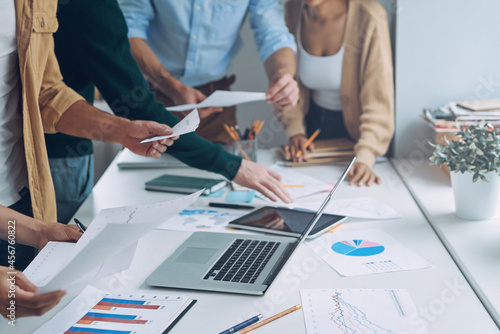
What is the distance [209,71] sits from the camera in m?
2.07

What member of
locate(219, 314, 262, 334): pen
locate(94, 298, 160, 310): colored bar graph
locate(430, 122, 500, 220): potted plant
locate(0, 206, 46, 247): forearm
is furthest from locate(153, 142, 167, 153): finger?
locate(430, 122, 500, 220): potted plant

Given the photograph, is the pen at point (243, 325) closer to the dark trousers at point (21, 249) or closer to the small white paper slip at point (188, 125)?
the small white paper slip at point (188, 125)

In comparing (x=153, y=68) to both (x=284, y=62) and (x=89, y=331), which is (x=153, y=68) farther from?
(x=89, y=331)

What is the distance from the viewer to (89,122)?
Result: 128 centimetres

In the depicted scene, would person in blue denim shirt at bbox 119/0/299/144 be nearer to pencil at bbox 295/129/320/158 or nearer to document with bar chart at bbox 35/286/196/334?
pencil at bbox 295/129/320/158

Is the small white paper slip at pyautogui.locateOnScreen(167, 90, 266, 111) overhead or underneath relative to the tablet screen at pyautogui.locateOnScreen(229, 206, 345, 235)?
overhead

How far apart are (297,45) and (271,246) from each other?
3.70 ft

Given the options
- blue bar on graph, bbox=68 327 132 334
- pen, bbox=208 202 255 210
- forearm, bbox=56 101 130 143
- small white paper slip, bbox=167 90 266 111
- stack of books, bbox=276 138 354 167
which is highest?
forearm, bbox=56 101 130 143

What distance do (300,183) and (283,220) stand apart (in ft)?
1.22

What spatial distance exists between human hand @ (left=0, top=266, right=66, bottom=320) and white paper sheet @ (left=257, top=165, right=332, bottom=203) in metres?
0.84

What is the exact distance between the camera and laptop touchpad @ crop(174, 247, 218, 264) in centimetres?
107

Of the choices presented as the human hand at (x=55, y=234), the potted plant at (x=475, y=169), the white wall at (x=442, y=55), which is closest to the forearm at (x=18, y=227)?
the human hand at (x=55, y=234)

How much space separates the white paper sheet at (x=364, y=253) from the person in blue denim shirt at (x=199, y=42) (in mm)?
709

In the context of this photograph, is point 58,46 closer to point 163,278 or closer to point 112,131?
point 112,131
